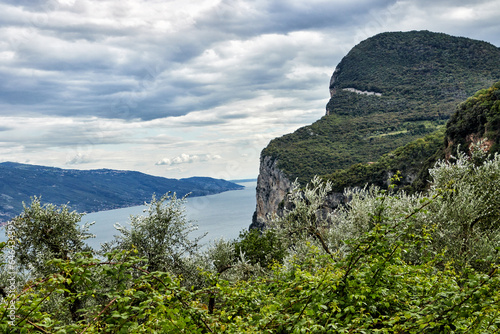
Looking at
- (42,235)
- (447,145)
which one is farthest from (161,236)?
(447,145)

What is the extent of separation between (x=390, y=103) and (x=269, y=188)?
238 ft

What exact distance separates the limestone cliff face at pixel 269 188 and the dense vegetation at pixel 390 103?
2.87m

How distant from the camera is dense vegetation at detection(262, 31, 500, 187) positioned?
396ft

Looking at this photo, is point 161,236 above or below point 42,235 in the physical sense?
below

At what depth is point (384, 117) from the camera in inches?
5763

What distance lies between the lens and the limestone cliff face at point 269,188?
390ft

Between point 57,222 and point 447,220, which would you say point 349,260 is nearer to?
point 447,220

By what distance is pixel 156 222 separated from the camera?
17938 mm

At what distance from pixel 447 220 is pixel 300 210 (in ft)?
23.4

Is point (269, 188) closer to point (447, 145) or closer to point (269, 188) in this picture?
point (269, 188)

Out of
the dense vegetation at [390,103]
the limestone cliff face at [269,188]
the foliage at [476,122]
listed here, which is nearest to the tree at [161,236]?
the foliage at [476,122]

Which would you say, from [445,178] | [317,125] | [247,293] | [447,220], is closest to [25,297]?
[247,293]

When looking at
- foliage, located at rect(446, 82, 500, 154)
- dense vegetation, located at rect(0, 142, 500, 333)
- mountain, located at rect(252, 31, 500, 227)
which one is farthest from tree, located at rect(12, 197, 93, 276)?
mountain, located at rect(252, 31, 500, 227)

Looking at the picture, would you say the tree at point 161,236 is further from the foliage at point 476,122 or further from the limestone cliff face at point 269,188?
the limestone cliff face at point 269,188
